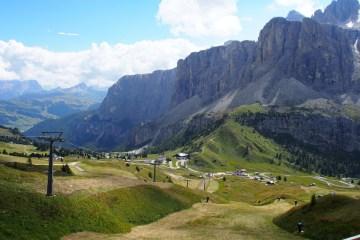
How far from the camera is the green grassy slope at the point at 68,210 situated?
195ft

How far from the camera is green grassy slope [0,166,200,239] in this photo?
195 ft

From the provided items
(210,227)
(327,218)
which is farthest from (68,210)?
(327,218)

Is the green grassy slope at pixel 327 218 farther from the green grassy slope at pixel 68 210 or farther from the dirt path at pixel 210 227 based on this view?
the green grassy slope at pixel 68 210

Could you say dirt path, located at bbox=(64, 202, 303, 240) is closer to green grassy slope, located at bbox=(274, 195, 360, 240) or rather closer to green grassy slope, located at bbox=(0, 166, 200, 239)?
green grassy slope, located at bbox=(0, 166, 200, 239)

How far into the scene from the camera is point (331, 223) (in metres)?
71.3

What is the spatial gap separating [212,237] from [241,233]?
20.0ft

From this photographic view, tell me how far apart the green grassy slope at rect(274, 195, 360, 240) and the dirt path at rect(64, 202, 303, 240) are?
107 inches

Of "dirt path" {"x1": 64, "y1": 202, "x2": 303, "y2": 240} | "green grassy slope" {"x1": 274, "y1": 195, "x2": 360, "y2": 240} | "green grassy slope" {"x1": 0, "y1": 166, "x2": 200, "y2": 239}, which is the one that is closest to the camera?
"green grassy slope" {"x1": 0, "y1": 166, "x2": 200, "y2": 239}

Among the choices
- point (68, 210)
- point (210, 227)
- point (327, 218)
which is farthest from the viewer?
point (210, 227)

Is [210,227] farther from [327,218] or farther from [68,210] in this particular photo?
[68,210]

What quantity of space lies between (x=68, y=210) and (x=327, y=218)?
1527 inches

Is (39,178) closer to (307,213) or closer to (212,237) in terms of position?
(212,237)

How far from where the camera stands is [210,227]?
3088 inches

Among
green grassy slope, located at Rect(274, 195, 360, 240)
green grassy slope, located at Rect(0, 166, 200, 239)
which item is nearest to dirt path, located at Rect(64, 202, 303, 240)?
green grassy slope, located at Rect(0, 166, 200, 239)
